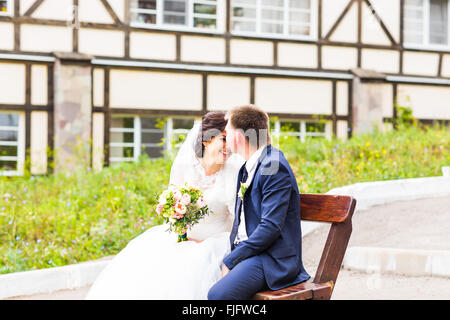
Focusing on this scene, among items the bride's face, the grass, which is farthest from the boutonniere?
the grass

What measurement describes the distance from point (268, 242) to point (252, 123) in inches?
26.1

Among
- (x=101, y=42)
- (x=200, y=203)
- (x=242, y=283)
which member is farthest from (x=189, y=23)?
(x=242, y=283)

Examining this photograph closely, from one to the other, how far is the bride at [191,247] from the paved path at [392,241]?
1491 millimetres

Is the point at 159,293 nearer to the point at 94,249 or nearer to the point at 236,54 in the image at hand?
the point at 94,249

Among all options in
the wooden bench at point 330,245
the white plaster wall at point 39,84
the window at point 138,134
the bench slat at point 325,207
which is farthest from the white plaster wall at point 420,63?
the wooden bench at point 330,245

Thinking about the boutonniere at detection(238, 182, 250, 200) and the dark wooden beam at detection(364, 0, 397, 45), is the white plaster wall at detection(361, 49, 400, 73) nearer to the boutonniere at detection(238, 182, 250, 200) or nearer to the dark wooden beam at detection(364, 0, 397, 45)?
the dark wooden beam at detection(364, 0, 397, 45)

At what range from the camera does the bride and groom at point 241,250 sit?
2.88 meters

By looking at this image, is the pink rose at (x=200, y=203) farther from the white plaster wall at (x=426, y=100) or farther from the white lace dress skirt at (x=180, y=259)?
the white plaster wall at (x=426, y=100)

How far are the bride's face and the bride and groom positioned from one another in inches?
21.3

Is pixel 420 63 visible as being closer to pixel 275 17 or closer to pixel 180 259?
pixel 275 17

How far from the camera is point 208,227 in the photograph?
371cm

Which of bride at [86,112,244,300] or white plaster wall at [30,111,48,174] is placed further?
white plaster wall at [30,111,48,174]

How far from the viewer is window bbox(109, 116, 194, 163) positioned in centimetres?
1145
